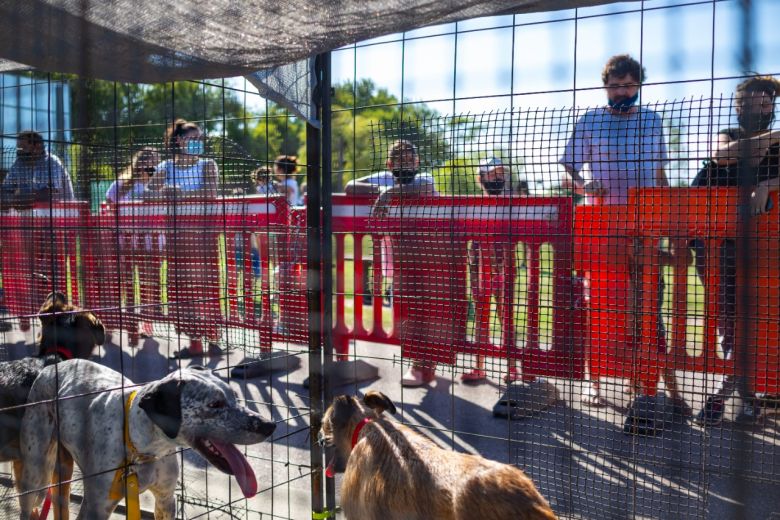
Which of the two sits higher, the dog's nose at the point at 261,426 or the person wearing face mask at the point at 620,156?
the person wearing face mask at the point at 620,156

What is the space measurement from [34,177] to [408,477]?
4.95 meters

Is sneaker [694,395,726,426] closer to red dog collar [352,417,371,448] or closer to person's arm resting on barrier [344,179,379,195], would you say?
red dog collar [352,417,371,448]

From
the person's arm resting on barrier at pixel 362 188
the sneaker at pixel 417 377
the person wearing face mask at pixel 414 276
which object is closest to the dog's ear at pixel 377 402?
the person wearing face mask at pixel 414 276

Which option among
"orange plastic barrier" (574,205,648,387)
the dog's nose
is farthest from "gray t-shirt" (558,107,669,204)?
the dog's nose

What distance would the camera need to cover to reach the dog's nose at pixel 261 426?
129 inches

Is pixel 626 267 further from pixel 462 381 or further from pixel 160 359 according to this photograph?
pixel 160 359

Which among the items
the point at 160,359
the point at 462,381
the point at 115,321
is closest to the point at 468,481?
the point at 462,381

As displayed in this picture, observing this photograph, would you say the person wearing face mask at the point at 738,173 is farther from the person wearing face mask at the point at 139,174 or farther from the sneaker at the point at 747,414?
the person wearing face mask at the point at 139,174

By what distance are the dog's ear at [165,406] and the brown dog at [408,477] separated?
83 centimetres

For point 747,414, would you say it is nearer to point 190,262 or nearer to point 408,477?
point 408,477

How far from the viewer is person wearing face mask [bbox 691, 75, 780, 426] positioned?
305 centimetres

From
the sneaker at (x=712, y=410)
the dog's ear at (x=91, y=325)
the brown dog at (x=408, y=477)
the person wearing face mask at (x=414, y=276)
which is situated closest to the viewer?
the brown dog at (x=408, y=477)

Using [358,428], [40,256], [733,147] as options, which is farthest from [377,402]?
[40,256]

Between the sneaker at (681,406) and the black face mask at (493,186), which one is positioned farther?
the black face mask at (493,186)
